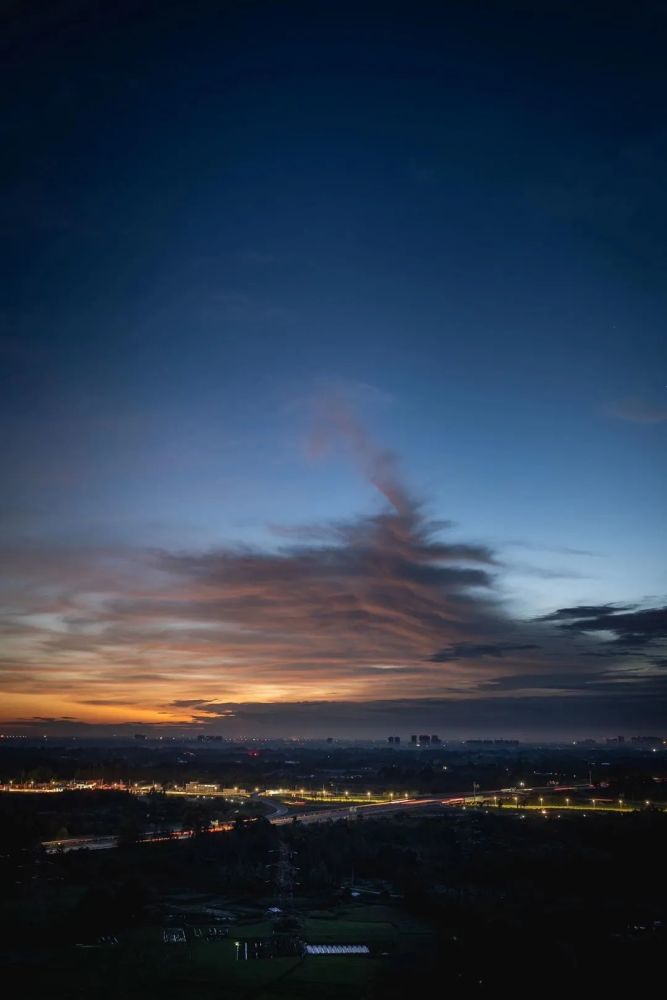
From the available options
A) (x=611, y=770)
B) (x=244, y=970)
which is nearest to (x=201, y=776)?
(x=611, y=770)

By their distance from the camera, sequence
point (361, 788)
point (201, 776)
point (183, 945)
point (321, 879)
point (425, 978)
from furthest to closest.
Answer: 1. point (201, 776)
2. point (361, 788)
3. point (321, 879)
4. point (183, 945)
5. point (425, 978)

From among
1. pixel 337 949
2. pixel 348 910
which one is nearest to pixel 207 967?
pixel 337 949

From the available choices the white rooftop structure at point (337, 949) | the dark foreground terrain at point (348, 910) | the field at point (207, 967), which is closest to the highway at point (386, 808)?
the dark foreground terrain at point (348, 910)

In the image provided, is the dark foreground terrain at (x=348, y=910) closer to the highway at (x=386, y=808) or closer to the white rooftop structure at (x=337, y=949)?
the white rooftop structure at (x=337, y=949)

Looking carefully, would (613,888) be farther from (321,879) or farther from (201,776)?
(201,776)

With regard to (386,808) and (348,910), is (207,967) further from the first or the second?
(386,808)

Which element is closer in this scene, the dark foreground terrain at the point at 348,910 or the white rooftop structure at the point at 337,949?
the dark foreground terrain at the point at 348,910

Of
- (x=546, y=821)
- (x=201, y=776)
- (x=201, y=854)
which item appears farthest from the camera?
(x=201, y=776)

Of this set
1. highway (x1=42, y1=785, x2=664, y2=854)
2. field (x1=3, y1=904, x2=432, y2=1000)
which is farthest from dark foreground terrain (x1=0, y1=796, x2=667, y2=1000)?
highway (x1=42, y1=785, x2=664, y2=854)

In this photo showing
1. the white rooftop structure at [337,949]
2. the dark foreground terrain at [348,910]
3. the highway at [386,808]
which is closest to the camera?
the dark foreground terrain at [348,910]

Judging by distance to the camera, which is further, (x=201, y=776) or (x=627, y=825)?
(x=201, y=776)

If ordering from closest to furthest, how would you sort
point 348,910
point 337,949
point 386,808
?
1. point 337,949
2. point 348,910
3. point 386,808
